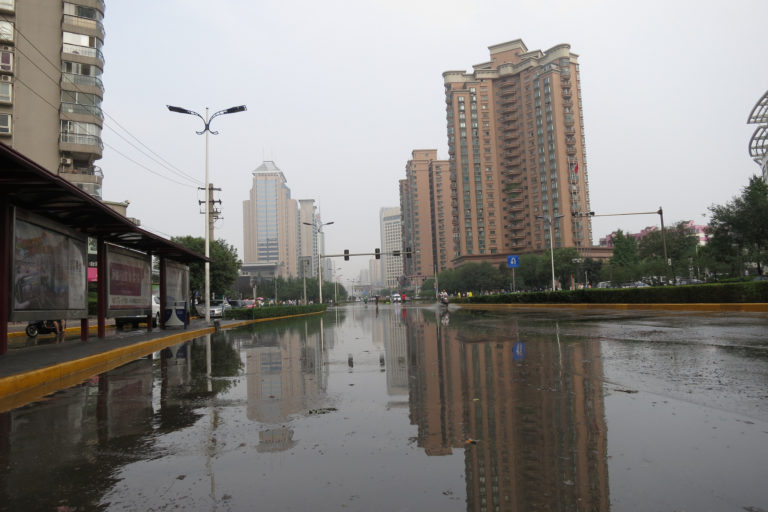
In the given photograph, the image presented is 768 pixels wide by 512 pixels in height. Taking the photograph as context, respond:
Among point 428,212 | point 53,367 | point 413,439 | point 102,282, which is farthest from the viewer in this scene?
point 428,212

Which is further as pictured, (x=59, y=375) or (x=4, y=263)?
(x=4, y=263)

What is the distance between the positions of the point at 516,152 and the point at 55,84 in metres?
105

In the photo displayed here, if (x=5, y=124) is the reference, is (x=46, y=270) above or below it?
below

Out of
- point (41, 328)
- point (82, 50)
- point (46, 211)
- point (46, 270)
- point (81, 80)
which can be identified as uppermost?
point (82, 50)

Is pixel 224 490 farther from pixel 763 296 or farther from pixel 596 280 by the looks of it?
pixel 596 280

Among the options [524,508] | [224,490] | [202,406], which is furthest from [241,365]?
[524,508]

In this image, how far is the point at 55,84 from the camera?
127 ft

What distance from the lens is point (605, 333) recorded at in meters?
13.6

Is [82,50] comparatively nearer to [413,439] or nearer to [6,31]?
[6,31]

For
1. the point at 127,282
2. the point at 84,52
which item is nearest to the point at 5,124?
the point at 84,52

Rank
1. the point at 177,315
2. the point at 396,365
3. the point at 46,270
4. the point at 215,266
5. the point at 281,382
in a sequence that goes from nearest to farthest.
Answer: the point at 281,382 < the point at 396,365 < the point at 46,270 < the point at 177,315 < the point at 215,266

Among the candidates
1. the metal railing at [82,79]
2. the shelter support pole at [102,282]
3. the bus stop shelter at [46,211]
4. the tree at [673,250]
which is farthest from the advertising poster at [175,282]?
the tree at [673,250]

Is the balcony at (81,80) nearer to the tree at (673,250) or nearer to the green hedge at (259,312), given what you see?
the green hedge at (259,312)

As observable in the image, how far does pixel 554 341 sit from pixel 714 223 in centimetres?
3210
